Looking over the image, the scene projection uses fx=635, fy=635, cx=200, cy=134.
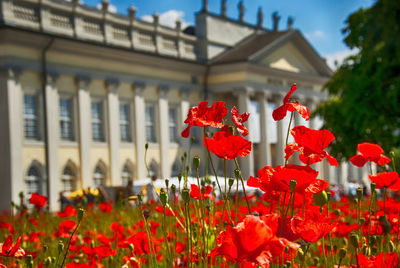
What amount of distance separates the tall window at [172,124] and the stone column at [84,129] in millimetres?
7055

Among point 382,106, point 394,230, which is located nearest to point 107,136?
point 382,106

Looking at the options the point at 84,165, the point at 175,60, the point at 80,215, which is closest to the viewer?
the point at 80,215

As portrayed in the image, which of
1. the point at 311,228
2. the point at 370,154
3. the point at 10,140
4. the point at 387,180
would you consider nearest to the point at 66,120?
the point at 10,140

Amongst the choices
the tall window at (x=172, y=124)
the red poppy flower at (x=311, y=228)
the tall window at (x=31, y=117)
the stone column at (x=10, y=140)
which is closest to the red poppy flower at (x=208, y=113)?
the red poppy flower at (x=311, y=228)

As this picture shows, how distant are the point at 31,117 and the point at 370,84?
1631 centimetres

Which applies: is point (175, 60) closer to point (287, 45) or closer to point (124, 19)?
point (124, 19)

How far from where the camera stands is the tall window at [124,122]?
3656cm

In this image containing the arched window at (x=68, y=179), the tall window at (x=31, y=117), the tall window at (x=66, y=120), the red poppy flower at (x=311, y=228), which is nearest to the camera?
the red poppy flower at (x=311, y=228)

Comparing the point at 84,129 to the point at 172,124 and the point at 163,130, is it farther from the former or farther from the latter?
the point at 172,124

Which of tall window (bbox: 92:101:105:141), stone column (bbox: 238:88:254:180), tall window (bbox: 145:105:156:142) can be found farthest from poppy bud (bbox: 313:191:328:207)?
stone column (bbox: 238:88:254:180)

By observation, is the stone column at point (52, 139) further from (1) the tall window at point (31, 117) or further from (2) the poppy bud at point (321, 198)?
(2) the poppy bud at point (321, 198)

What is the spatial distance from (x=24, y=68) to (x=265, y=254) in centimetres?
3050

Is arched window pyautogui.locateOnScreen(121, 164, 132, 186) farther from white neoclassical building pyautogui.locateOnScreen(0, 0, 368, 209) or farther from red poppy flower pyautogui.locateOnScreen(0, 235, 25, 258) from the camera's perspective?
red poppy flower pyautogui.locateOnScreen(0, 235, 25, 258)

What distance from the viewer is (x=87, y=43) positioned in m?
33.3
